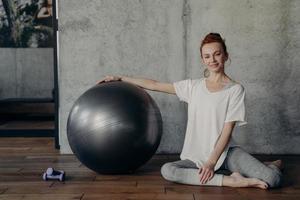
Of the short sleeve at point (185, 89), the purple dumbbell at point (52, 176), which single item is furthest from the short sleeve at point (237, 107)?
the purple dumbbell at point (52, 176)

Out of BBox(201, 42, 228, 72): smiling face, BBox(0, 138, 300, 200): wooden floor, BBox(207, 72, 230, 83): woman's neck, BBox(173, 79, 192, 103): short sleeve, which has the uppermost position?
BBox(201, 42, 228, 72): smiling face

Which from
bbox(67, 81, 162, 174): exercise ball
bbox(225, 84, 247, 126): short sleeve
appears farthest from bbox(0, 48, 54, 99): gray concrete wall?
bbox(225, 84, 247, 126): short sleeve

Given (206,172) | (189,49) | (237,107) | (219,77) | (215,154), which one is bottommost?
(206,172)

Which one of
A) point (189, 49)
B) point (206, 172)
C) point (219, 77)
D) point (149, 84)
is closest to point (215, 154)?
point (206, 172)

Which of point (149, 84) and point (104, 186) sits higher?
point (149, 84)

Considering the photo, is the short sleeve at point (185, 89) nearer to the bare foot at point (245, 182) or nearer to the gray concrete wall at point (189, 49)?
the bare foot at point (245, 182)

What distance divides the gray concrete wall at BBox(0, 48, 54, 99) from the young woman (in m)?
5.02

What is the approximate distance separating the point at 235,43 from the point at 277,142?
970 millimetres

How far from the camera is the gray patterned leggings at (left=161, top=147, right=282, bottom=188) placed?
110 inches

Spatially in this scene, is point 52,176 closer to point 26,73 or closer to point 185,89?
point 185,89

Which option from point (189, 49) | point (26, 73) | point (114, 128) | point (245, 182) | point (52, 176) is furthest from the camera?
Answer: point (26, 73)

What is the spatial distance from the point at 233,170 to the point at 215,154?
0.24m

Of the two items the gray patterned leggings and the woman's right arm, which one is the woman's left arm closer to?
the gray patterned leggings

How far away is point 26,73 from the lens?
767 centimetres
